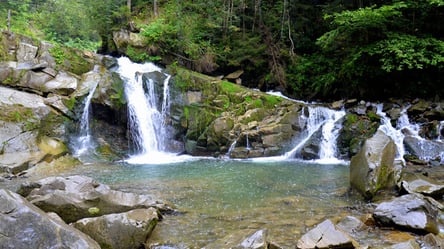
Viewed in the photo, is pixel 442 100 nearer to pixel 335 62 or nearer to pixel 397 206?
pixel 335 62

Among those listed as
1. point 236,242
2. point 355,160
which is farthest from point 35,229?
point 355,160

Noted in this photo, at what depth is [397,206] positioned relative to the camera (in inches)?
232

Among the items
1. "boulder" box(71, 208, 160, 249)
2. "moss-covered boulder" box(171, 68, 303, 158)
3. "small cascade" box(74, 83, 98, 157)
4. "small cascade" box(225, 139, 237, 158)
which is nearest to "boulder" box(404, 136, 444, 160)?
"moss-covered boulder" box(171, 68, 303, 158)

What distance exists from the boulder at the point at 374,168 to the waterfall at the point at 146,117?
26.8 ft

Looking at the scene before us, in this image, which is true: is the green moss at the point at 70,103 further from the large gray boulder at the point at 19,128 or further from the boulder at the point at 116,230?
the boulder at the point at 116,230

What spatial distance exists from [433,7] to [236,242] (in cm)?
1444

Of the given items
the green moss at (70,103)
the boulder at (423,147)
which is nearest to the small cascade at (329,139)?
the boulder at (423,147)

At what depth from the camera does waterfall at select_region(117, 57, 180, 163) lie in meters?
14.9

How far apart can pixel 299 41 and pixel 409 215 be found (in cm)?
1531

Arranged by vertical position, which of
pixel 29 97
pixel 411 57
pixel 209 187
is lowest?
pixel 209 187

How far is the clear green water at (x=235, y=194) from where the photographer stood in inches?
231

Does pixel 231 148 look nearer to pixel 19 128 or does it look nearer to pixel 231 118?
pixel 231 118

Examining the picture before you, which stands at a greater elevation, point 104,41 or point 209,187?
point 104,41

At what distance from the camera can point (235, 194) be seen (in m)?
8.20
